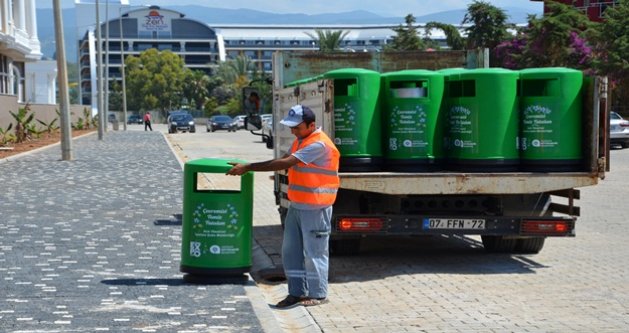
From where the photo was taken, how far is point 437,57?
43.4 feet

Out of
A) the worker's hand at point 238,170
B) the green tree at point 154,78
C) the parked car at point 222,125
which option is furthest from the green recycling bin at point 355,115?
the green tree at point 154,78

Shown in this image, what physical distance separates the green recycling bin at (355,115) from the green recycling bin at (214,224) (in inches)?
48.8

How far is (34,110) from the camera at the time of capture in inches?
1869

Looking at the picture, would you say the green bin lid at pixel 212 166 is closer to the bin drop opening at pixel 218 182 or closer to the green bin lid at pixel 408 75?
the green bin lid at pixel 408 75

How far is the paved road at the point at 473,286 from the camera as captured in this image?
8172mm

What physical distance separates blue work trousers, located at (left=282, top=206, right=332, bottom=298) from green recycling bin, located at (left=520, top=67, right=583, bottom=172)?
273 centimetres

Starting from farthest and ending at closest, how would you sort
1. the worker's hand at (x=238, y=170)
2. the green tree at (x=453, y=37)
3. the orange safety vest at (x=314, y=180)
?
the green tree at (x=453, y=37)
the worker's hand at (x=238, y=170)
the orange safety vest at (x=314, y=180)

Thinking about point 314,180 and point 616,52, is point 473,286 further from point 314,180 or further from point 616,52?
point 616,52

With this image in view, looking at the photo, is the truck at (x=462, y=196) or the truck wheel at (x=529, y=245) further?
the truck wheel at (x=529, y=245)

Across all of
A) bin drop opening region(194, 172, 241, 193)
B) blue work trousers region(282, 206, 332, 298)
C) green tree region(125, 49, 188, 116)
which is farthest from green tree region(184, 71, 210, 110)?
blue work trousers region(282, 206, 332, 298)

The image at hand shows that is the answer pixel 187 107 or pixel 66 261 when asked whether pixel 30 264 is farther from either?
pixel 187 107

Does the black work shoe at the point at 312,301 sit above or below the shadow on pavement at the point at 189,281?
below

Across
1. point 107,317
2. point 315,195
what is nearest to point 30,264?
point 107,317

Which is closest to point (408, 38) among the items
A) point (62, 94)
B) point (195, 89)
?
point (195, 89)
